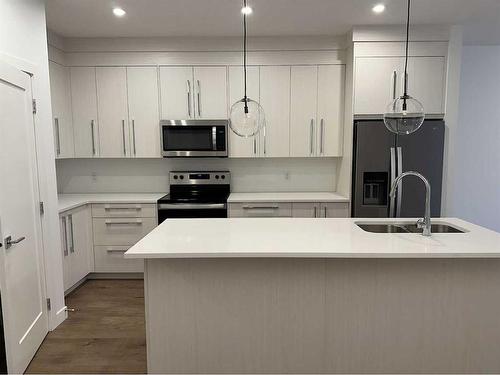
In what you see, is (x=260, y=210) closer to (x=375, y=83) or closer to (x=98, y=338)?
(x=375, y=83)

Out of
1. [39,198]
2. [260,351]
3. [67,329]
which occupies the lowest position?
[67,329]

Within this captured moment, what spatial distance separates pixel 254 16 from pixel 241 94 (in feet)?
2.85

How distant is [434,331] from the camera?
1.97 metres

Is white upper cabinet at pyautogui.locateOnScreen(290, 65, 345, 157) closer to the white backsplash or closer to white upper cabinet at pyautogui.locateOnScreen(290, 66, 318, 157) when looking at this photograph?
white upper cabinet at pyautogui.locateOnScreen(290, 66, 318, 157)

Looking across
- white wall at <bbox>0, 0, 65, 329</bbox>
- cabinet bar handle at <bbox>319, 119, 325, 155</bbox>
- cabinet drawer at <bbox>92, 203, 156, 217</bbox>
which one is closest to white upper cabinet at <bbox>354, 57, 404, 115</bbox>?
cabinet bar handle at <bbox>319, 119, 325, 155</bbox>

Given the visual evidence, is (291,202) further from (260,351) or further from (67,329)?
(67,329)

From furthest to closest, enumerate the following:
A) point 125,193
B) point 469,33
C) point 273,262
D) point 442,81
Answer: point 125,193 < point 469,33 < point 442,81 < point 273,262

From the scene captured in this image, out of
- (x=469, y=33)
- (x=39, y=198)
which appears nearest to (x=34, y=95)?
(x=39, y=198)

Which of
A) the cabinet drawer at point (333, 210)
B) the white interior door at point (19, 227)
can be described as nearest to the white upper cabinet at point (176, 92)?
the white interior door at point (19, 227)

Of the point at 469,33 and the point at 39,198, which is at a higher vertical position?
the point at 469,33

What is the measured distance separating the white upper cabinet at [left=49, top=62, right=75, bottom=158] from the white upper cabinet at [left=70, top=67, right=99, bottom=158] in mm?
51

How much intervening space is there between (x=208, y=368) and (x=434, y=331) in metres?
1.33

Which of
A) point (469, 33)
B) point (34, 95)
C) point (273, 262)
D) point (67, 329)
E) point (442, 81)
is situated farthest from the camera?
point (469, 33)

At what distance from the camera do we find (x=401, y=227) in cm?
244
